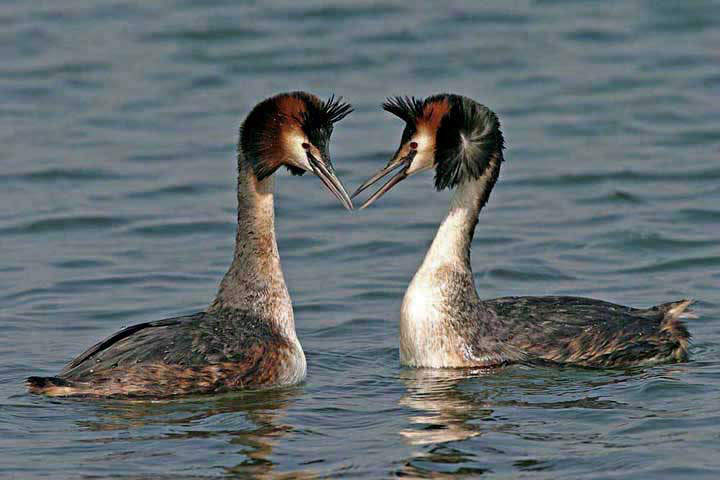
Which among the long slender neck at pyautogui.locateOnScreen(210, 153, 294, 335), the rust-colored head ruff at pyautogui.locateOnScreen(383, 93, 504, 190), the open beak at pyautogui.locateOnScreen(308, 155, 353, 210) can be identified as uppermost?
the rust-colored head ruff at pyautogui.locateOnScreen(383, 93, 504, 190)

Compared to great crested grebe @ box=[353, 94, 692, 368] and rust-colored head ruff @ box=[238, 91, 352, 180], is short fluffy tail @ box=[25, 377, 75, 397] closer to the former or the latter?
rust-colored head ruff @ box=[238, 91, 352, 180]

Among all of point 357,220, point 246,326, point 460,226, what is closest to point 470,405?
point 246,326

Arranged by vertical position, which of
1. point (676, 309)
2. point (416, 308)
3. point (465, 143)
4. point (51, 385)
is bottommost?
point (51, 385)

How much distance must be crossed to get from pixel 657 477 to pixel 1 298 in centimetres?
610

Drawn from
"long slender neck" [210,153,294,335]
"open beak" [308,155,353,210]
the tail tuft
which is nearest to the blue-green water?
the tail tuft

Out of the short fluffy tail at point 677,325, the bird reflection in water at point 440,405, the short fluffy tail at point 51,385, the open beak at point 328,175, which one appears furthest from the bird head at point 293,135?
the short fluffy tail at point 677,325

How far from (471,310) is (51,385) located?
298cm

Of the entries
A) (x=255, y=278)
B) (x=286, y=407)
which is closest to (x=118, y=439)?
(x=286, y=407)

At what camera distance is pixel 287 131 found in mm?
10227

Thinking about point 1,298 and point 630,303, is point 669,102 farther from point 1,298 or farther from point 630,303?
point 1,298

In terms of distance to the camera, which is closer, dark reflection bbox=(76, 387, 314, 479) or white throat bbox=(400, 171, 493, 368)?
dark reflection bbox=(76, 387, 314, 479)

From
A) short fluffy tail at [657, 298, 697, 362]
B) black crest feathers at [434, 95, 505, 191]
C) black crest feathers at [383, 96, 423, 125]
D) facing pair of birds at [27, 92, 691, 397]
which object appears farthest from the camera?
short fluffy tail at [657, 298, 697, 362]

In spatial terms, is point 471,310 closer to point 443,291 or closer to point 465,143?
point 443,291

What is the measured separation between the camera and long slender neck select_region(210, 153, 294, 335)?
10281 mm
